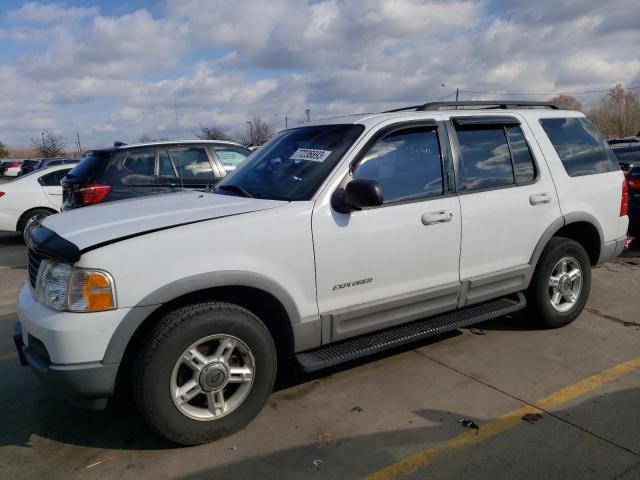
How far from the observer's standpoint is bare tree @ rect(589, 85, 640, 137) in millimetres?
59625

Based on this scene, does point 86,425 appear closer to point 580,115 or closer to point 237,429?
point 237,429

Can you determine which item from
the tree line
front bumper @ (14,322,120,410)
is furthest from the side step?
the tree line

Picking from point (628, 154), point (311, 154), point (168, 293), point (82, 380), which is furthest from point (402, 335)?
point (628, 154)

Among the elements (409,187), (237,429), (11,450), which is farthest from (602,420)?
(11,450)

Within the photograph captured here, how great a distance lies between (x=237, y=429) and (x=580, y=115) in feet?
13.9

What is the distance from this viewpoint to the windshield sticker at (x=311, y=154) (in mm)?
3644

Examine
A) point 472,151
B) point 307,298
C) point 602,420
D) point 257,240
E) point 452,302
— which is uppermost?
point 472,151

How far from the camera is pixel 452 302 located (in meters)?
4.02

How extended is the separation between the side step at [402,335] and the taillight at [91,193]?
4.75 metres

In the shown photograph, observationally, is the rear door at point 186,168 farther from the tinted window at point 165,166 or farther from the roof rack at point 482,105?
the roof rack at point 482,105

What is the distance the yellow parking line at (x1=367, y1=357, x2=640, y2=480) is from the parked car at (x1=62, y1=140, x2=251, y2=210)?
5.29 metres

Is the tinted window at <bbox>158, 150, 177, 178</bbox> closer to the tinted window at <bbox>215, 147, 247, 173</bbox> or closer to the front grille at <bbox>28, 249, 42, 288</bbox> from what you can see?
the tinted window at <bbox>215, 147, 247, 173</bbox>

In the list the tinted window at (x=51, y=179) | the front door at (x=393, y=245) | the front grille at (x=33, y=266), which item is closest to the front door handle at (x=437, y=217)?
the front door at (x=393, y=245)

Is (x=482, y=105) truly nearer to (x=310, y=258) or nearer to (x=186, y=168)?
(x=310, y=258)
